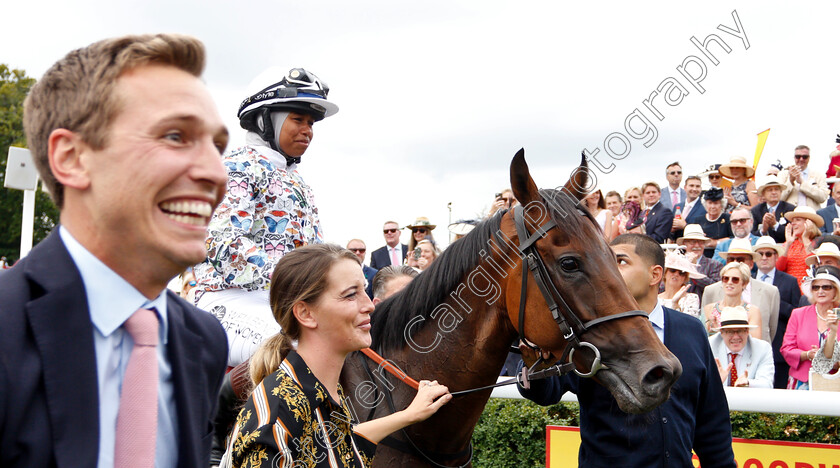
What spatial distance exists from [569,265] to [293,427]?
4.84 ft

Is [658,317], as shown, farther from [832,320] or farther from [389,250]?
[389,250]

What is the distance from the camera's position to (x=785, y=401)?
4.28 meters

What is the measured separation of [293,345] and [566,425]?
2912 mm

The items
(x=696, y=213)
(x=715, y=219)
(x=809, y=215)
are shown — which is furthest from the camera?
(x=696, y=213)

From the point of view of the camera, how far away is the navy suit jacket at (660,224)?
970 cm

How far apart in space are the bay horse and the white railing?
191 centimetres

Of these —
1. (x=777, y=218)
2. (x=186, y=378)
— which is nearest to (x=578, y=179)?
(x=186, y=378)

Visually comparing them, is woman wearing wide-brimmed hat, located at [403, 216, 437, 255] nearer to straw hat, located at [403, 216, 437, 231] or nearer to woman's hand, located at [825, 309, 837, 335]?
straw hat, located at [403, 216, 437, 231]

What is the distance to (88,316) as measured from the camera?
3.74ft

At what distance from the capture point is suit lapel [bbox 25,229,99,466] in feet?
3.49

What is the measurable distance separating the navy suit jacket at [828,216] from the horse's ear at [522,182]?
7.07m

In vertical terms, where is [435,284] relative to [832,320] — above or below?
above

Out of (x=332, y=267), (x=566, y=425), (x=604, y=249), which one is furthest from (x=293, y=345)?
(x=566, y=425)

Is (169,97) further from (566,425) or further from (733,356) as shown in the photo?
(733,356)
